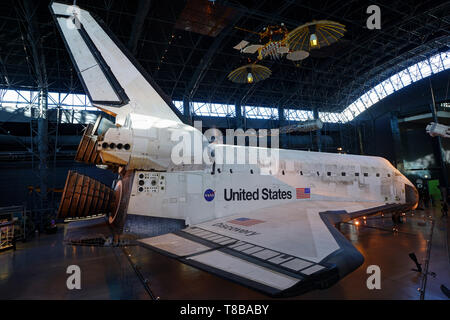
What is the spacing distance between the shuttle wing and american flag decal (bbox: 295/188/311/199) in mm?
1543

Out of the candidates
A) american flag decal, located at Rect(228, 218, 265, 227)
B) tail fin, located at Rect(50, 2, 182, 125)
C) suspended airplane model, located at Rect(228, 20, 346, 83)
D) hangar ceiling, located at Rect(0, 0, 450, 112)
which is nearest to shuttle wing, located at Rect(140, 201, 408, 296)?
american flag decal, located at Rect(228, 218, 265, 227)

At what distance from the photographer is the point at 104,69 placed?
4094 millimetres

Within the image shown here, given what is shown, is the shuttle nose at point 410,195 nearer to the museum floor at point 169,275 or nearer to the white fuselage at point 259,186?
the white fuselage at point 259,186

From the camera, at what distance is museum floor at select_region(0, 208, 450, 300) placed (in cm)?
388

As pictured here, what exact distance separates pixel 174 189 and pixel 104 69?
2548mm

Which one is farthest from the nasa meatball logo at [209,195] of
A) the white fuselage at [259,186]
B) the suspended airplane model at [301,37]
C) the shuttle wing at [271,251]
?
the suspended airplane model at [301,37]

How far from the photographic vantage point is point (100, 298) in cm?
394

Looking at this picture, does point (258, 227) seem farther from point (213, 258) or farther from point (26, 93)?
point (26, 93)

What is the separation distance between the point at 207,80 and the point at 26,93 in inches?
484

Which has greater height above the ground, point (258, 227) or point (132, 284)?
point (258, 227)

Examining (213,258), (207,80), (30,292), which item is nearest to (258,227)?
(213,258)

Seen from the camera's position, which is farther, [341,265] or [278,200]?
[278,200]

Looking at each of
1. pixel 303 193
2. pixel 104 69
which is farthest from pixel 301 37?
pixel 104 69

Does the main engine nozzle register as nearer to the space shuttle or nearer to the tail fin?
the space shuttle
